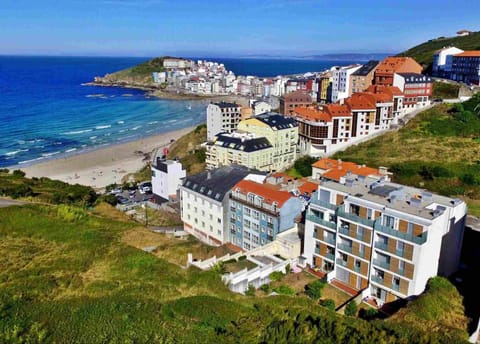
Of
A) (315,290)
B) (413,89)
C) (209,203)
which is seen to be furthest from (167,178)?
(413,89)

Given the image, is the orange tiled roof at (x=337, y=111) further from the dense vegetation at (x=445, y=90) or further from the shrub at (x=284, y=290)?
the shrub at (x=284, y=290)

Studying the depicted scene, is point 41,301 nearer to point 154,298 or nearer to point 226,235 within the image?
point 154,298

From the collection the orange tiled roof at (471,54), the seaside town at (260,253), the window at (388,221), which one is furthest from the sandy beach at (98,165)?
the orange tiled roof at (471,54)

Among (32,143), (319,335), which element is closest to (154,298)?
(319,335)

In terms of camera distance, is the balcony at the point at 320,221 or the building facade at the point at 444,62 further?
the building facade at the point at 444,62

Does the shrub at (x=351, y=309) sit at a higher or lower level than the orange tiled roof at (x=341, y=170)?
lower

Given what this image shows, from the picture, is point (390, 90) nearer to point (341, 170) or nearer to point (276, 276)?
point (341, 170)
